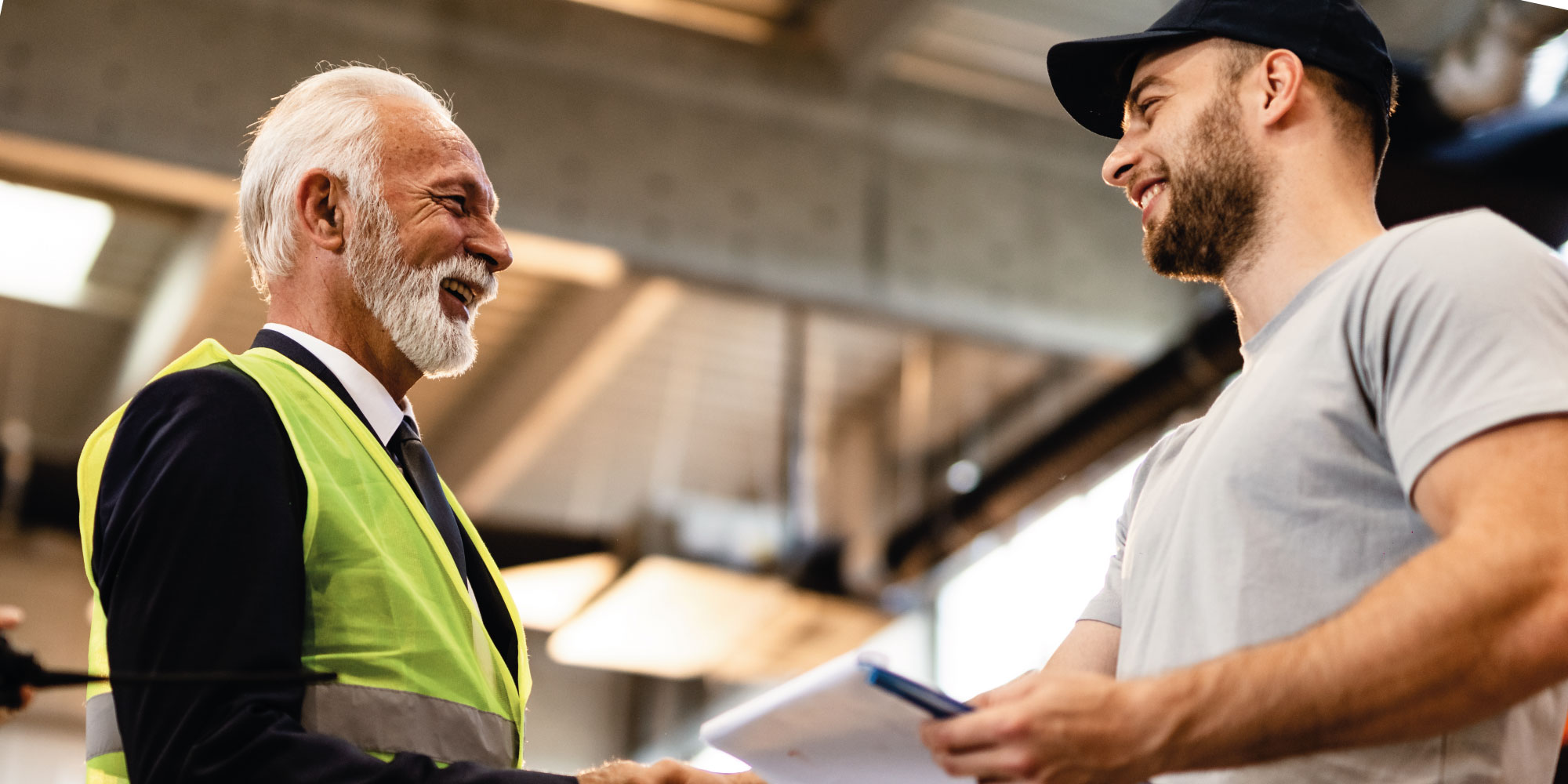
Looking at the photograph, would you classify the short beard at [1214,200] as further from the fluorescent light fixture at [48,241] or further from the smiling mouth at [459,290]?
the fluorescent light fixture at [48,241]

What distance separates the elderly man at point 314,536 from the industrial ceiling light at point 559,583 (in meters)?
7.78

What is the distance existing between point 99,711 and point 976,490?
7.75 m

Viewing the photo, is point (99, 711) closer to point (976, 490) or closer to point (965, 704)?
point (965, 704)

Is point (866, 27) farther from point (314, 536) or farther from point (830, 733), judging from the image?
point (830, 733)

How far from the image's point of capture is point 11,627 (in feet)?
4.71

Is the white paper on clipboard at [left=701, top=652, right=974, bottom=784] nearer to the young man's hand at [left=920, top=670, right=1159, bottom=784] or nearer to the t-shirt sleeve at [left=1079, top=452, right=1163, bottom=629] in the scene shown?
the young man's hand at [left=920, top=670, right=1159, bottom=784]

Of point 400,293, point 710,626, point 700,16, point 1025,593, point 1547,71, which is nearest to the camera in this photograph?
point 400,293

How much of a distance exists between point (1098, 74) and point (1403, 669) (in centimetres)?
115

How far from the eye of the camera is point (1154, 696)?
4.34ft

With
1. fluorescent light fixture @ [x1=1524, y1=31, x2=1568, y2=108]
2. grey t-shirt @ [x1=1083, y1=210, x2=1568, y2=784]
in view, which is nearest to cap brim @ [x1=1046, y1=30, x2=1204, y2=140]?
grey t-shirt @ [x1=1083, y1=210, x2=1568, y2=784]

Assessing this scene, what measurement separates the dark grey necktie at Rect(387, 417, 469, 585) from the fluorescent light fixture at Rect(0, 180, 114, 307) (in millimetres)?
5009

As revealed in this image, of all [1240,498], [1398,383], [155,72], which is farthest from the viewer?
[155,72]

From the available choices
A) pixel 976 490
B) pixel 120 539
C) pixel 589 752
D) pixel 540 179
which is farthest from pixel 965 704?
pixel 589 752

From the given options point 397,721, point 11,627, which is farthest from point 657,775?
point 11,627
